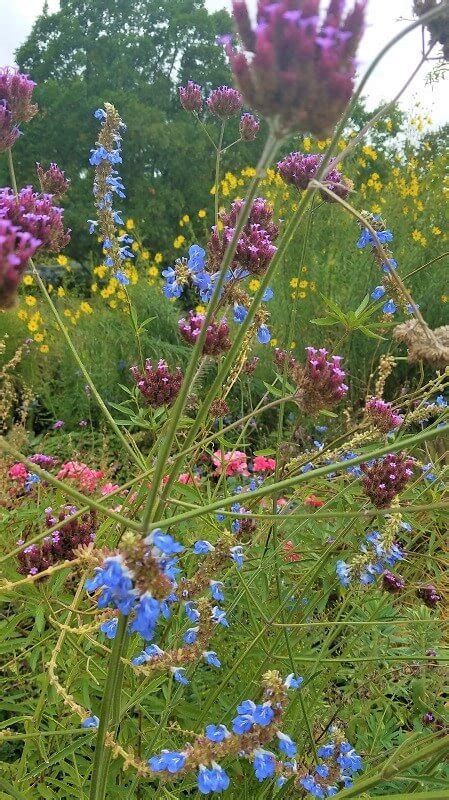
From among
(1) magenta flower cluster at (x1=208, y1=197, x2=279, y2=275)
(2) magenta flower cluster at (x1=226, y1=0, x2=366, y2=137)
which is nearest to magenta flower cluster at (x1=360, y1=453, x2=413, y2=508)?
(1) magenta flower cluster at (x1=208, y1=197, x2=279, y2=275)

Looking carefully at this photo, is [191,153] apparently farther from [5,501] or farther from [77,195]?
[5,501]

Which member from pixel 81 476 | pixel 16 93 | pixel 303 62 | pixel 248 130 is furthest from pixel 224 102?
pixel 303 62

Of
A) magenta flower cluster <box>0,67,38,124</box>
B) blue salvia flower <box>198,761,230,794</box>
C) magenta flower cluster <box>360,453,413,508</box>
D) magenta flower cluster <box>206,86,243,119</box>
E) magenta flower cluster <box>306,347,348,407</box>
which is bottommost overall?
blue salvia flower <box>198,761,230,794</box>

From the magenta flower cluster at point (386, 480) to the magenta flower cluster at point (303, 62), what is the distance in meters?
1.01

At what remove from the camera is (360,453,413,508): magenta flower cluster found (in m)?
1.60

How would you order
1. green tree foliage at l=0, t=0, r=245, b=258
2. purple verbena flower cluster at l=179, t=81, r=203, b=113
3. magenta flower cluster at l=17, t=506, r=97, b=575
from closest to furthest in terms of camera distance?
magenta flower cluster at l=17, t=506, r=97, b=575
purple verbena flower cluster at l=179, t=81, r=203, b=113
green tree foliage at l=0, t=0, r=245, b=258

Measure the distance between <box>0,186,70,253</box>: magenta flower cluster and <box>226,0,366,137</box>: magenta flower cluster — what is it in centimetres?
47

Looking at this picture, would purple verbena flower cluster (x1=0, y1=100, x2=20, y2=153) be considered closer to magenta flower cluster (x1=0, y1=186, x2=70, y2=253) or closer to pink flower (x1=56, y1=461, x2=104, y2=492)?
magenta flower cluster (x1=0, y1=186, x2=70, y2=253)

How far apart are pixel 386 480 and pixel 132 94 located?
12.4 metres

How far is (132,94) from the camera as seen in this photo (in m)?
12.4

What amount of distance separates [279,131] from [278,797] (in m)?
1.33

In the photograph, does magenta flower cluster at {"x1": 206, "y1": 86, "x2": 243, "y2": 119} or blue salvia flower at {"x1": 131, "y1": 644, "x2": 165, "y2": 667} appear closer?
blue salvia flower at {"x1": 131, "y1": 644, "x2": 165, "y2": 667}

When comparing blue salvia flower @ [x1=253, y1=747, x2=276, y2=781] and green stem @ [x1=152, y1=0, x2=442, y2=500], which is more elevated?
green stem @ [x1=152, y1=0, x2=442, y2=500]

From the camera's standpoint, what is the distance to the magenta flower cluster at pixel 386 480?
1602mm
